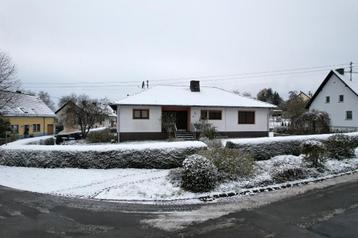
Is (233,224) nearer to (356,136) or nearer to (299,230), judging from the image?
(299,230)

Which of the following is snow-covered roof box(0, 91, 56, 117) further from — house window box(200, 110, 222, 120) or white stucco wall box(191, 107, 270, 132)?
house window box(200, 110, 222, 120)

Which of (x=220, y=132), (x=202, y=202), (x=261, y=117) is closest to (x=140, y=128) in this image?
(x=220, y=132)

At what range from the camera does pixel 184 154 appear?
12.6m

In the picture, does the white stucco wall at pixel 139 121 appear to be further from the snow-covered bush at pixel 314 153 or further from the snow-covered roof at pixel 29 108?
the snow-covered roof at pixel 29 108

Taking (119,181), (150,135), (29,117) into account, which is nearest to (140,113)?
(150,135)

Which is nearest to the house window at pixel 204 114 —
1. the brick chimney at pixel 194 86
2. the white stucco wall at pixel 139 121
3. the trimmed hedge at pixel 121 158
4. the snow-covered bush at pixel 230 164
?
the white stucco wall at pixel 139 121

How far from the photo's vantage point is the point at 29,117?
120 ft

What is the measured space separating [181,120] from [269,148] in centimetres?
1415

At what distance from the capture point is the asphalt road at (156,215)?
5789 mm

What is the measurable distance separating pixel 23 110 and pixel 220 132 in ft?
80.0

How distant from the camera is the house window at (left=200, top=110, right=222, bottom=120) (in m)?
27.3

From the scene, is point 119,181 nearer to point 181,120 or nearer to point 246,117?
point 181,120

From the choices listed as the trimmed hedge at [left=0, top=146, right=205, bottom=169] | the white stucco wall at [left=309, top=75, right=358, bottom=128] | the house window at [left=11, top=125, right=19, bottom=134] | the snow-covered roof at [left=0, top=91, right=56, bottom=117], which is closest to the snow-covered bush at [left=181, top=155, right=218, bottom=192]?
the trimmed hedge at [left=0, top=146, right=205, bottom=169]

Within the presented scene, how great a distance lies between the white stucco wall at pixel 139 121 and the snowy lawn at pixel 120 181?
12.5 metres
